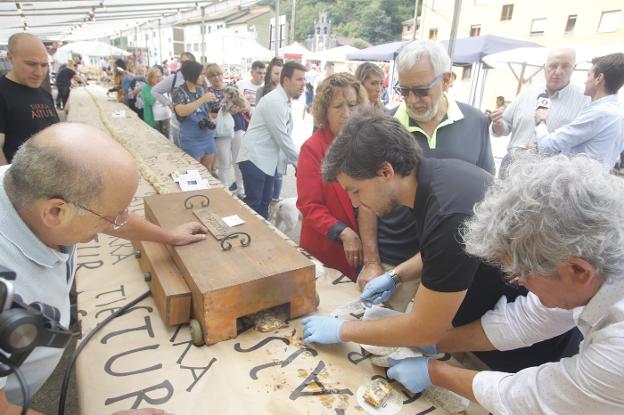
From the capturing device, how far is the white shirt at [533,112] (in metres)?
3.42

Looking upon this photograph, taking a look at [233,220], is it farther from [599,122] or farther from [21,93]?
[599,122]

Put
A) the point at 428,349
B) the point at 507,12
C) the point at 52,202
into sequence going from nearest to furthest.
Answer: the point at 52,202, the point at 428,349, the point at 507,12

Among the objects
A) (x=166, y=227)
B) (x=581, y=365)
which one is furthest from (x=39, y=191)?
(x=581, y=365)

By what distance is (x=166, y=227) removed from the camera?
5.08ft

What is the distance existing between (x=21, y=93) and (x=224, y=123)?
218 centimetres

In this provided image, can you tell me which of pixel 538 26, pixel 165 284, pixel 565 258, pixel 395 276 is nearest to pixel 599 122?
pixel 395 276

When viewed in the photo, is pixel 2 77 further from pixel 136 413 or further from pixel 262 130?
pixel 136 413

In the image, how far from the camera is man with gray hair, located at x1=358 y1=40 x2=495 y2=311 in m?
1.83

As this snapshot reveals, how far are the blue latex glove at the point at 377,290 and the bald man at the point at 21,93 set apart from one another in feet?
8.27

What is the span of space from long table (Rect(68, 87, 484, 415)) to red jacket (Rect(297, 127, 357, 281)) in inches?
20.1

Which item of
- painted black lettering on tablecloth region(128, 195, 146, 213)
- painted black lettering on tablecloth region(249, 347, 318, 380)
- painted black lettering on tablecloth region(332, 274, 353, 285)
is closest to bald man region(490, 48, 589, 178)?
painted black lettering on tablecloth region(332, 274, 353, 285)

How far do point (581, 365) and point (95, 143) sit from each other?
1.15 m

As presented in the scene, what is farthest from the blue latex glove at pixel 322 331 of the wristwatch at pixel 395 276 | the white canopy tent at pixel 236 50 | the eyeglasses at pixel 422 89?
the white canopy tent at pixel 236 50

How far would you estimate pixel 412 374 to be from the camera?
1076 millimetres
